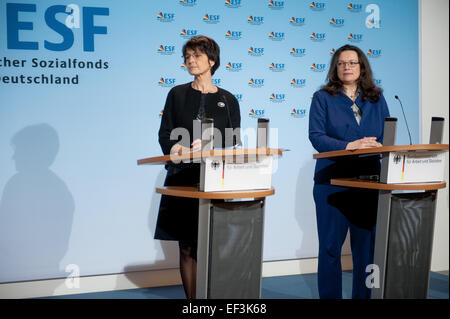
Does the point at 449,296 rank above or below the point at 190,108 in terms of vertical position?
below

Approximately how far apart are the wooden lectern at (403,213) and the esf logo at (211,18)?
1.99 meters

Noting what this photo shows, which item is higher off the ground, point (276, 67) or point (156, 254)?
point (276, 67)

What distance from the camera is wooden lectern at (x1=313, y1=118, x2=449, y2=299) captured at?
8.16 feet

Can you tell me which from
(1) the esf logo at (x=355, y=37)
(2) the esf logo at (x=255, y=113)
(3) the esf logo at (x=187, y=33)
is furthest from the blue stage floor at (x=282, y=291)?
(1) the esf logo at (x=355, y=37)

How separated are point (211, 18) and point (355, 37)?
1.42 m

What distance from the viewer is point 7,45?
11.6 feet

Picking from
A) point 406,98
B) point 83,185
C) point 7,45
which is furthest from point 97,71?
point 406,98

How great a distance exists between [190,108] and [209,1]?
62.0 inches

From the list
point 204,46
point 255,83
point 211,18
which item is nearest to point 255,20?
point 211,18

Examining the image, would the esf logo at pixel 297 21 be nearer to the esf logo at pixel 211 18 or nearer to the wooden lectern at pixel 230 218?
the esf logo at pixel 211 18

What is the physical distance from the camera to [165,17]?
3.94 m

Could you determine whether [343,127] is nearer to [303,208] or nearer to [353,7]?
[303,208]

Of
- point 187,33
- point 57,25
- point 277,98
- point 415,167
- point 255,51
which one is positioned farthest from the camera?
point 277,98
